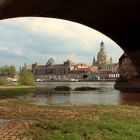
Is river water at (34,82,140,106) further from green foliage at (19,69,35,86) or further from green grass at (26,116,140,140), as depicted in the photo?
green foliage at (19,69,35,86)

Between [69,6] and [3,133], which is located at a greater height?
[69,6]

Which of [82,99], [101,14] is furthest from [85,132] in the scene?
[82,99]

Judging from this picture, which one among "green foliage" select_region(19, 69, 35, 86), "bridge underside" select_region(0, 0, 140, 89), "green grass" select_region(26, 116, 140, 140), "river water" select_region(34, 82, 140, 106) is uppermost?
"bridge underside" select_region(0, 0, 140, 89)

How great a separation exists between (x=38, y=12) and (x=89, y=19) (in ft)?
14.0

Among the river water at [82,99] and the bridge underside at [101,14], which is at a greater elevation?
the bridge underside at [101,14]

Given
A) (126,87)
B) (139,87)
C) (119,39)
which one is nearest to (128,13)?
(119,39)

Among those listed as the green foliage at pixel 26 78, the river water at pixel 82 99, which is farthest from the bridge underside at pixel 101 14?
the green foliage at pixel 26 78

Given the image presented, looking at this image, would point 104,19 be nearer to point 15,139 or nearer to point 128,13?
point 128,13

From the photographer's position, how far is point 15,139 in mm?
13641

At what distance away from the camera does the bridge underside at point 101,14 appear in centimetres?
1630

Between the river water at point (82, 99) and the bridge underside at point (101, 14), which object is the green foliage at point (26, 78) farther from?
the bridge underside at point (101, 14)

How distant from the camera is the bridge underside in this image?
16.3m

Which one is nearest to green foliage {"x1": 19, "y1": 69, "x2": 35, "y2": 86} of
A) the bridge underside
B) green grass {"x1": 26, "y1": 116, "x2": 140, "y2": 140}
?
the bridge underside

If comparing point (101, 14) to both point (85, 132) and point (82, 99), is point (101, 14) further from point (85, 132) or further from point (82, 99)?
point (82, 99)
